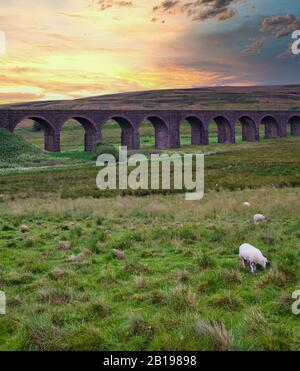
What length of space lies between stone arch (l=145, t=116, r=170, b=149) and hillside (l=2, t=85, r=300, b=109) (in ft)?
206

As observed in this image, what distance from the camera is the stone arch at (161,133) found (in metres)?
78.8

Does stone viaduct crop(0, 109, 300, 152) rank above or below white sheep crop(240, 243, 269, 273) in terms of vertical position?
above

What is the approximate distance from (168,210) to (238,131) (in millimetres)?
106262

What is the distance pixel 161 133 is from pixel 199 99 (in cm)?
8694

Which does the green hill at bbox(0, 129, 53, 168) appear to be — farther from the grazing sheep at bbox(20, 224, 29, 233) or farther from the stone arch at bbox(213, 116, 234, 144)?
the stone arch at bbox(213, 116, 234, 144)

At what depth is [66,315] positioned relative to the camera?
6820 mm

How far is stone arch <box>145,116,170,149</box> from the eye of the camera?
78.8 meters

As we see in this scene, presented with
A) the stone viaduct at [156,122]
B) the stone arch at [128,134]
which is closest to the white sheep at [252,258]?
the stone viaduct at [156,122]

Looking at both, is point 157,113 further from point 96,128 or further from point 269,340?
point 269,340

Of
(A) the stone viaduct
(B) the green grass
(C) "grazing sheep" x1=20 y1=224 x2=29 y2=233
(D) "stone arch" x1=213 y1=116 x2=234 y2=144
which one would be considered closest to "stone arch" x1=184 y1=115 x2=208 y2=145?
(A) the stone viaduct

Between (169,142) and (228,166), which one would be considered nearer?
(228,166)

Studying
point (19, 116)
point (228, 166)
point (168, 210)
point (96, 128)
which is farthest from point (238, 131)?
point (168, 210)

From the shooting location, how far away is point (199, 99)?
6442 inches
